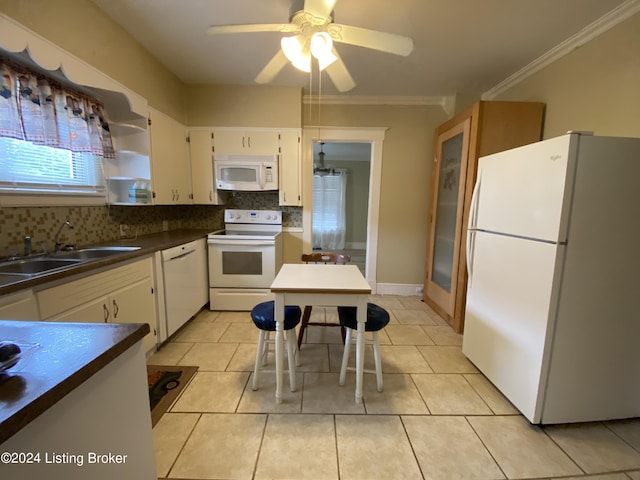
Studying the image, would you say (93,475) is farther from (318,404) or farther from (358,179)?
(358,179)

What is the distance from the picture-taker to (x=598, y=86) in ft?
6.65

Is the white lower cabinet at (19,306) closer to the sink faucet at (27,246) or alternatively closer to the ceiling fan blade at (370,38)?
the sink faucet at (27,246)

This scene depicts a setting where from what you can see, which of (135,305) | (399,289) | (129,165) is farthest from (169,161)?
(399,289)

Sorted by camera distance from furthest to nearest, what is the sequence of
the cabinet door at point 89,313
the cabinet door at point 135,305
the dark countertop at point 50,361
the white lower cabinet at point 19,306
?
the cabinet door at point 135,305 → the cabinet door at point 89,313 → the white lower cabinet at point 19,306 → the dark countertop at point 50,361

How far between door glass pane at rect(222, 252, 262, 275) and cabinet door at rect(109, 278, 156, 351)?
0.91 metres

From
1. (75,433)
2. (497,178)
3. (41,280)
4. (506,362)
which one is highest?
(497,178)

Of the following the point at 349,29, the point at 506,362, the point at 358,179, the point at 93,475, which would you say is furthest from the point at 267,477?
the point at 358,179

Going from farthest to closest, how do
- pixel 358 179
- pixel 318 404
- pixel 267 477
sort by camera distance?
pixel 358 179 < pixel 318 404 < pixel 267 477

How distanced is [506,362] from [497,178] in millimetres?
1210

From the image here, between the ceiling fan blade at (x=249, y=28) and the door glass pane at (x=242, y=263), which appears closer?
the ceiling fan blade at (x=249, y=28)

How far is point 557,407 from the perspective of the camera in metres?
1.56

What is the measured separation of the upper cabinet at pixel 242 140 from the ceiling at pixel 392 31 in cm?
55

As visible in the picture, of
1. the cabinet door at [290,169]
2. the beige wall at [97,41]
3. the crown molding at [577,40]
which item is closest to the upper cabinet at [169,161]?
the beige wall at [97,41]

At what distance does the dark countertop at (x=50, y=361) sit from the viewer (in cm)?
48
